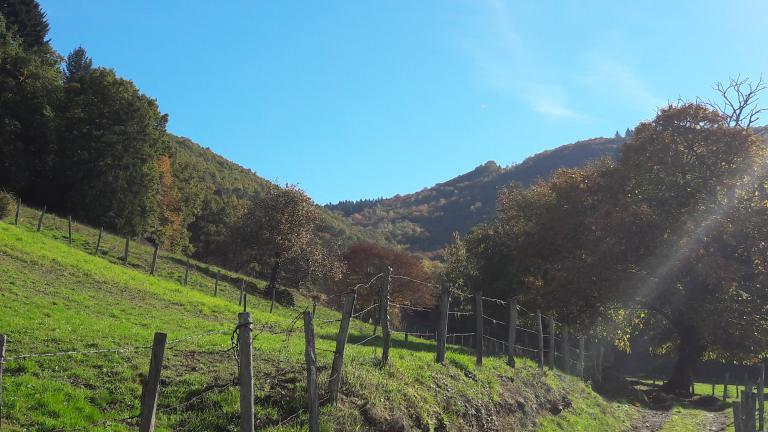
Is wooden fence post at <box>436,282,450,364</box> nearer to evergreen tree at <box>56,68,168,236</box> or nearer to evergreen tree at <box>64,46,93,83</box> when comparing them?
evergreen tree at <box>56,68,168,236</box>

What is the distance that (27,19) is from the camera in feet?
208

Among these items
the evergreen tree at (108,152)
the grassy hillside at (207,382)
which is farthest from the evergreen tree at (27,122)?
the grassy hillside at (207,382)

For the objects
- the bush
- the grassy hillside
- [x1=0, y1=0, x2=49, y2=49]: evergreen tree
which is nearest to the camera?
the grassy hillside

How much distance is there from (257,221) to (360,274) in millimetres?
19552

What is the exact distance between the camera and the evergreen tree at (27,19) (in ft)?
204

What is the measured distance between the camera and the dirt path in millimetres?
18312

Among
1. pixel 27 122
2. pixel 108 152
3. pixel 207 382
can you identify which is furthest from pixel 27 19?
pixel 207 382

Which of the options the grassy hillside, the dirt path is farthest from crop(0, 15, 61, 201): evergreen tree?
the dirt path

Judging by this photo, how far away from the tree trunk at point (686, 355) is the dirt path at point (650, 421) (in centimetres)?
777

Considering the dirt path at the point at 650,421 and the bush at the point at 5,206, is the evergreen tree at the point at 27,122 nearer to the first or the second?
the bush at the point at 5,206

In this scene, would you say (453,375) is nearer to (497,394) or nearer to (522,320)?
(497,394)

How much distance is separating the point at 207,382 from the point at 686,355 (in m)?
29.7

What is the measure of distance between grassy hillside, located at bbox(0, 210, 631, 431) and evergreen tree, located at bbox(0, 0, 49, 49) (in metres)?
53.9

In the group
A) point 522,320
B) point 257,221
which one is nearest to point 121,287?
point 522,320
